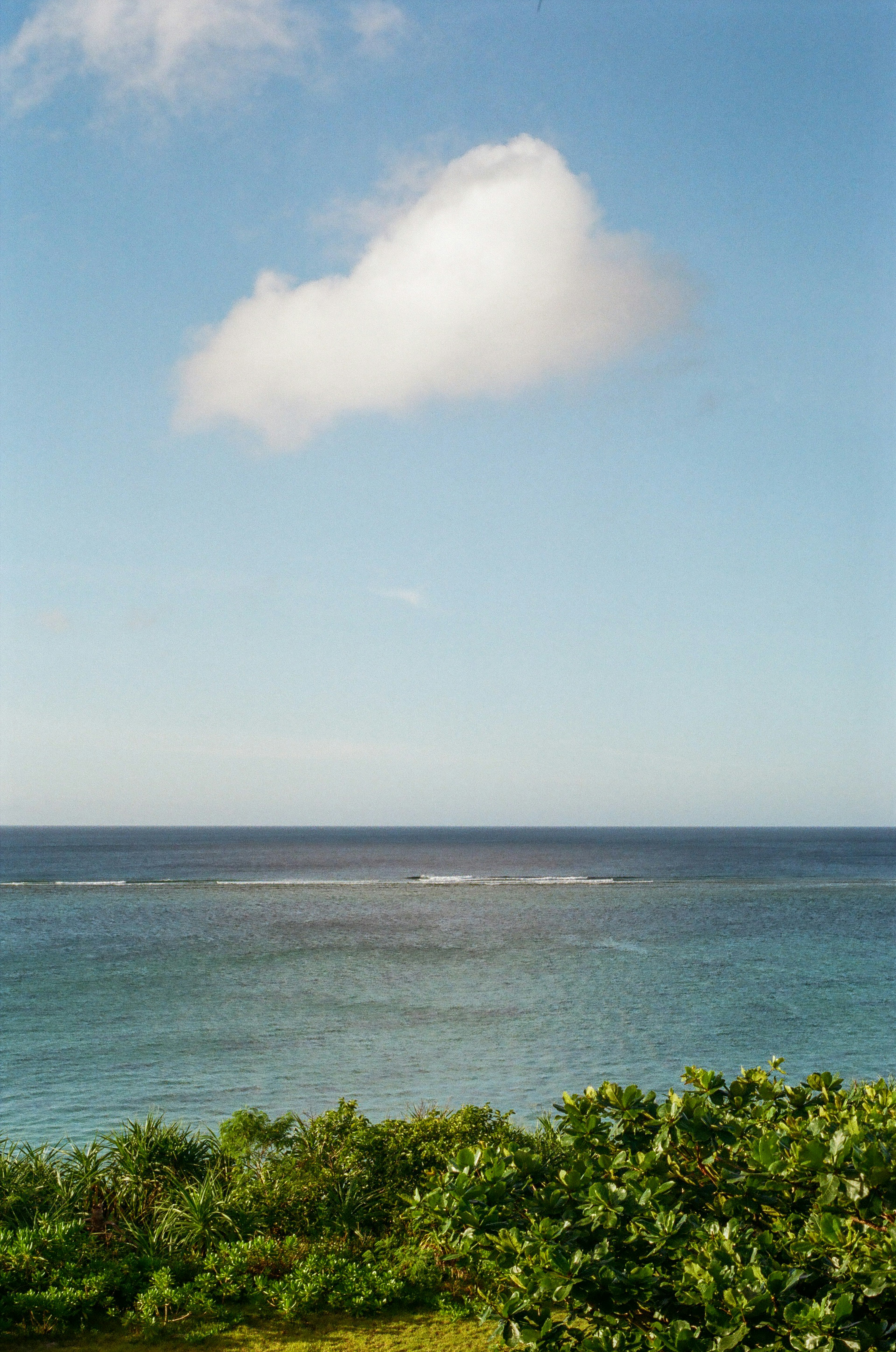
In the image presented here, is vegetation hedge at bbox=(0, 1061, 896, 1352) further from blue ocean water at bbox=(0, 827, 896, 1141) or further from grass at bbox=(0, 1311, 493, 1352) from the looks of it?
blue ocean water at bbox=(0, 827, 896, 1141)

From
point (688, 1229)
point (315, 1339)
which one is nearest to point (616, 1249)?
point (688, 1229)

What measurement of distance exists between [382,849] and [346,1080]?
5701 inches

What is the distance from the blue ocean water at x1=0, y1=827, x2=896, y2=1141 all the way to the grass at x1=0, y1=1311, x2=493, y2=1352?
1386cm

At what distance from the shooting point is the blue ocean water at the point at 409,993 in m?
23.8

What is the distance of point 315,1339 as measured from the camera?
6.92 meters

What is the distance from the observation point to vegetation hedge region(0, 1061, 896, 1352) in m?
3.75

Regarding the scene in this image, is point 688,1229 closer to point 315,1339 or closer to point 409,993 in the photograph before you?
point 315,1339

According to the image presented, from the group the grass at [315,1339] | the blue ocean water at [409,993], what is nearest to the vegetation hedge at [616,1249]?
the grass at [315,1339]

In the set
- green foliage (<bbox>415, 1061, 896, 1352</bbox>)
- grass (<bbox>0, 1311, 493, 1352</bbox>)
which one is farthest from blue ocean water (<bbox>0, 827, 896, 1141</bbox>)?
green foliage (<bbox>415, 1061, 896, 1352</bbox>)

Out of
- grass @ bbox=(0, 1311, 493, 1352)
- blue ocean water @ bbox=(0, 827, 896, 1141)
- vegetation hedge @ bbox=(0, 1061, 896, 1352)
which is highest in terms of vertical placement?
vegetation hedge @ bbox=(0, 1061, 896, 1352)

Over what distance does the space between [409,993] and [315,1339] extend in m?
29.8

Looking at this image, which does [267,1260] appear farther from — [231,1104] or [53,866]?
[53,866]

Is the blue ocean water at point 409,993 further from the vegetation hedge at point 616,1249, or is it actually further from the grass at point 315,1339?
the grass at point 315,1339

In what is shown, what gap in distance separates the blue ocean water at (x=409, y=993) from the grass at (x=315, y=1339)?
13.9 meters
